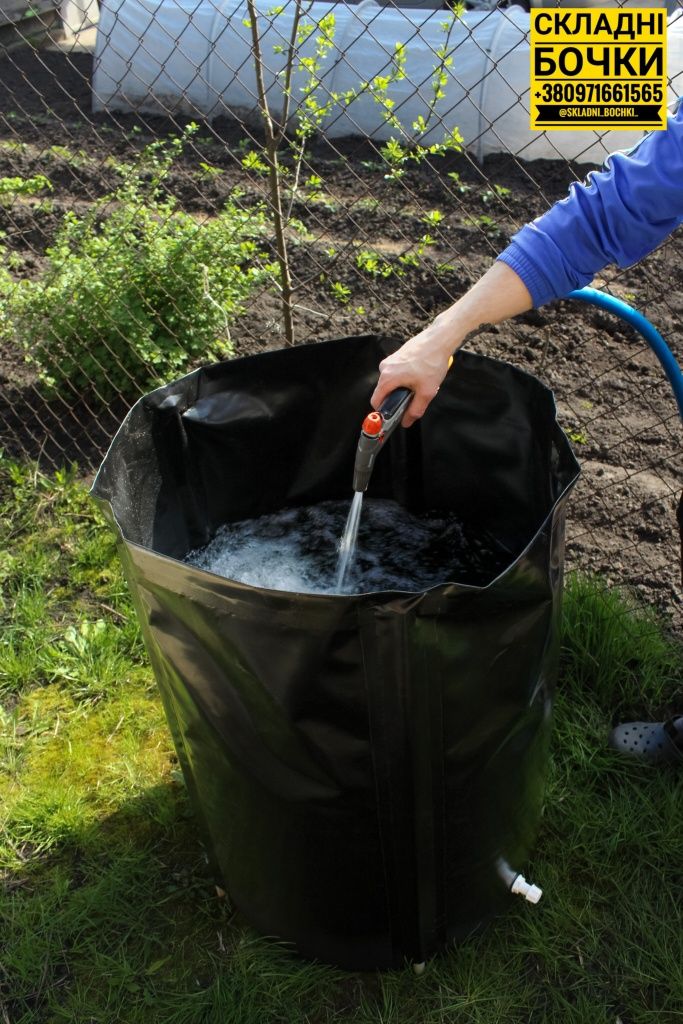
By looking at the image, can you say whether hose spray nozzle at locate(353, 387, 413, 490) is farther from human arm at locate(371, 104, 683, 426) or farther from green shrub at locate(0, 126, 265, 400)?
green shrub at locate(0, 126, 265, 400)

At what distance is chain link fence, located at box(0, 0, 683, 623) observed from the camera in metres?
2.73

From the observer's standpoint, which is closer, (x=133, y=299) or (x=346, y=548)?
(x=346, y=548)

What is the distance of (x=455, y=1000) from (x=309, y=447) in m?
1.17

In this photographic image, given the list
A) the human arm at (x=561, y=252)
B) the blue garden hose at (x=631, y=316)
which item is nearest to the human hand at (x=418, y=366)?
the human arm at (x=561, y=252)

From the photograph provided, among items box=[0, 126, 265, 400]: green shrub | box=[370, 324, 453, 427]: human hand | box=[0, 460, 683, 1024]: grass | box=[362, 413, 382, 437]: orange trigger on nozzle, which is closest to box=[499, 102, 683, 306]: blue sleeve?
box=[370, 324, 453, 427]: human hand

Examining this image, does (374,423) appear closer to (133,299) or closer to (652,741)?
(652,741)

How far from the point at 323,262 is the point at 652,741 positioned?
2.60 metres

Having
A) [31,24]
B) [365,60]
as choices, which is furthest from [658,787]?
[31,24]

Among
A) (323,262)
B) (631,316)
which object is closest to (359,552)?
(631,316)

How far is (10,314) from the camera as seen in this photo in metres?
3.06

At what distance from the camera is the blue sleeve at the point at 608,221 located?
1.38 meters

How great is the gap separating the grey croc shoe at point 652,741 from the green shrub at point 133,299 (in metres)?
1.77

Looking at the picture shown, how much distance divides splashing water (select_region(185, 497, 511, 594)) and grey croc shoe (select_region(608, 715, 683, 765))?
547 millimetres

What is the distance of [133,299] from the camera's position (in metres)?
2.97
